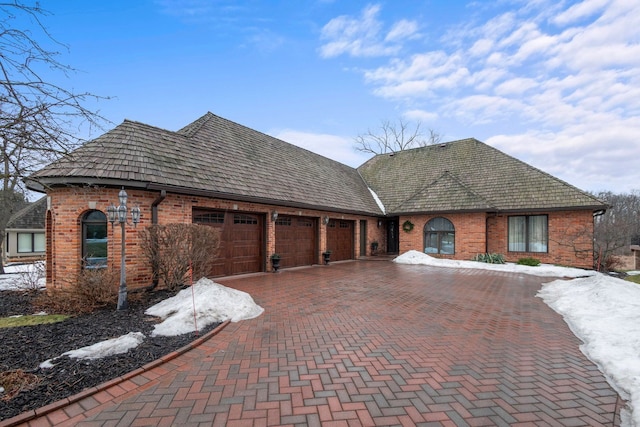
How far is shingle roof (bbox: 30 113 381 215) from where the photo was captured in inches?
279

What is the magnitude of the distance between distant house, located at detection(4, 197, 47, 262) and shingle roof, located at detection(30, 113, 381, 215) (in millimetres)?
16301

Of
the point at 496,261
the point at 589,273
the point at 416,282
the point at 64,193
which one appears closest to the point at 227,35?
the point at 64,193

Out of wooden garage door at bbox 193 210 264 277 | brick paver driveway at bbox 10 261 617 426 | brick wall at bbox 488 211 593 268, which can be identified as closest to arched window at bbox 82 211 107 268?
wooden garage door at bbox 193 210 264 277

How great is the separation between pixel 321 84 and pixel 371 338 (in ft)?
41.4

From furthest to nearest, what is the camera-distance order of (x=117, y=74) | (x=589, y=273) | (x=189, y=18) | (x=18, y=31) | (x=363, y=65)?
(x=363, y=65) → (x=589, y=273) → (x=189, y=18) → (x=117, y=74) → (x=18, y=31)

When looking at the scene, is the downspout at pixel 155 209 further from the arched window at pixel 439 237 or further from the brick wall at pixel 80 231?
the arched window at pixel 439 237

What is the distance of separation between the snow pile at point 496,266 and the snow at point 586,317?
12.0 feet

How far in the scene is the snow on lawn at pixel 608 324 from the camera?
3.16m

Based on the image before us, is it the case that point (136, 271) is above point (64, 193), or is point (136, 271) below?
below

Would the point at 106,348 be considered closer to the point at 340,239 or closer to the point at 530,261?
the point at 340,239

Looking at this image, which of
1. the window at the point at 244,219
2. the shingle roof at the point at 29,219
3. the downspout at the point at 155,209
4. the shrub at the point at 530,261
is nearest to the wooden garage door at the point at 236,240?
the window at the point at 244,219

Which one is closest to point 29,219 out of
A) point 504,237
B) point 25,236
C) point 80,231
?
point 25,236

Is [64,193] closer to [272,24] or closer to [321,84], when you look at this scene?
[272,24]

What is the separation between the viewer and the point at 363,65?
528 inches
